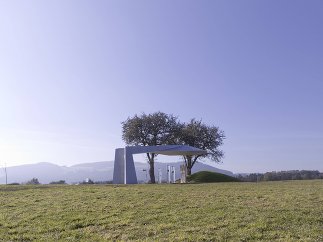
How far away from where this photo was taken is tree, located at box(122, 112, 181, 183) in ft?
174

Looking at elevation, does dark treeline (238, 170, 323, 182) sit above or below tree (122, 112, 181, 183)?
below

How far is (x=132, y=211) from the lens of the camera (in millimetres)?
13250

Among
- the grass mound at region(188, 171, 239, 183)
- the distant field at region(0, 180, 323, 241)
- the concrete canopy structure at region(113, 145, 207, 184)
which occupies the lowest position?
the distant field at region(0, 180, 323, 241)

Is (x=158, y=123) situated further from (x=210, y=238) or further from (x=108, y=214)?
(x=210, y=238)

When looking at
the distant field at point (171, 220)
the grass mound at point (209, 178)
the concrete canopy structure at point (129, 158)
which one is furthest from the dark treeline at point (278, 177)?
the distant field at point (171, 220)

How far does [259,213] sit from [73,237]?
5.24 m

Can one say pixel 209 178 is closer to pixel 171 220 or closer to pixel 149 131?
pixel 149 131

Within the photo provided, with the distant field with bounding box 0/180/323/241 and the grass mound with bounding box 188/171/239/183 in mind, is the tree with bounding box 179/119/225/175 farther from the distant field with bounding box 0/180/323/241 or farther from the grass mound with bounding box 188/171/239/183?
the distant field with bounding box 0/180/323/241

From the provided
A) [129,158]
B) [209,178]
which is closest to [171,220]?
[129,158]

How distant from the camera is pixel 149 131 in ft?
175

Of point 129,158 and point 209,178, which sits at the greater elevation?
point 129,158

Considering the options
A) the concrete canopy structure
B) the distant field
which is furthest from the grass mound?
the distant field

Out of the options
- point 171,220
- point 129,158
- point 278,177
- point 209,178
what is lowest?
point 171,220

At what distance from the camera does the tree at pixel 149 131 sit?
52.9 meters
